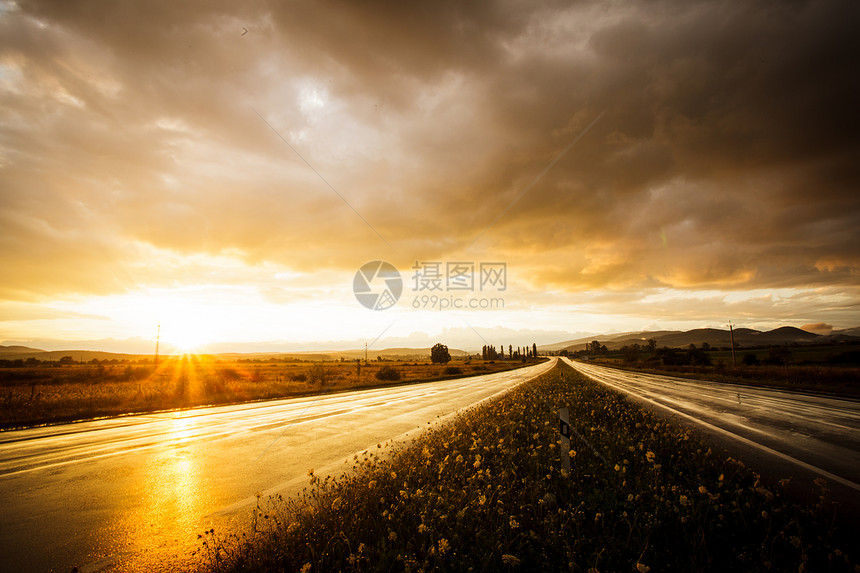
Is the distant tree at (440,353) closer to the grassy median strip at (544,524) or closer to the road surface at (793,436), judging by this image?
the road surface at (793,436)

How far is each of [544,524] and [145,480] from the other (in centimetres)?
718

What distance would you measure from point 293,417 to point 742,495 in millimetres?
14195

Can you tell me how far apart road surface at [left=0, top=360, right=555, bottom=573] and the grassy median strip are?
718mm

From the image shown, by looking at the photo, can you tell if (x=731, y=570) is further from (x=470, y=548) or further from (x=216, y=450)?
(x=216, y=450)

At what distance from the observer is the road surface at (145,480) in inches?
170

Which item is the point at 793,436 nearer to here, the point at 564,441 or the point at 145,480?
the point at 564,441

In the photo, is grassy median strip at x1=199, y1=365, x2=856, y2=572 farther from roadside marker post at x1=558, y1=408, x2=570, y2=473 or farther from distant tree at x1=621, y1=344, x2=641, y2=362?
distant tree at x1=621, y1=344, x2=641, y2=362

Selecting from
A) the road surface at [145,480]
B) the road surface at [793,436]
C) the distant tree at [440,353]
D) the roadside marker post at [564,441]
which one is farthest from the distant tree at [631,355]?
the roadside marker post at [564,441]

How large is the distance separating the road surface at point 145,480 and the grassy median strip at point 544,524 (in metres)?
0.72

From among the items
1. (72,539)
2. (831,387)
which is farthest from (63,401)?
(831,387)

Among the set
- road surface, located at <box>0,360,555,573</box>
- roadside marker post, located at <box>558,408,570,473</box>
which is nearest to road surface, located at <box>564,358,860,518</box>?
roadside marker post, located at <box>558,408,570,473</box>

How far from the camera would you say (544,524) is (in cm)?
389

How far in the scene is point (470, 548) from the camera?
351cm

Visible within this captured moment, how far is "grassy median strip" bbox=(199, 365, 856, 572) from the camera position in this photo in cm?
331
